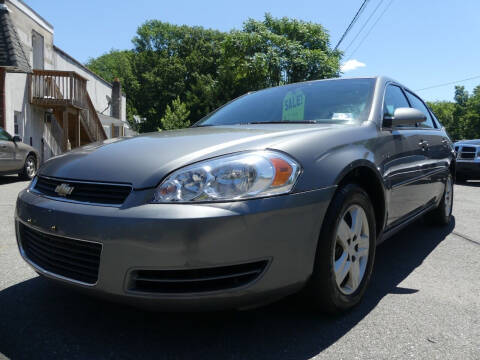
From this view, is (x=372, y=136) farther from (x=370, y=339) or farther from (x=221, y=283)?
(x=221, y=283)

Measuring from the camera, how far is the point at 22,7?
1504cm

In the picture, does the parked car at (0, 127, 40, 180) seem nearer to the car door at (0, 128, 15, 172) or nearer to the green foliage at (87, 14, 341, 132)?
the car door at (0, 128, 15, 172)

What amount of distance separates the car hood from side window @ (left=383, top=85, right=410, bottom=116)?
921 millimetres

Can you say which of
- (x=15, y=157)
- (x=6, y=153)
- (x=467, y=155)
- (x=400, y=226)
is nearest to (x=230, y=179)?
(x=400, y=226)

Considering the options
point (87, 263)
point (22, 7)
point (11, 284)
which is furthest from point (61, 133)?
point (87, 263)

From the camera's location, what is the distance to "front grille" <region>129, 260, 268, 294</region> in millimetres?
1720

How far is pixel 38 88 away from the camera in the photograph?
15.3 meters

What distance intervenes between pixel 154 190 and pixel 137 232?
0.68 feet

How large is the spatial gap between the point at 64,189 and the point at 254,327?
1175 mm

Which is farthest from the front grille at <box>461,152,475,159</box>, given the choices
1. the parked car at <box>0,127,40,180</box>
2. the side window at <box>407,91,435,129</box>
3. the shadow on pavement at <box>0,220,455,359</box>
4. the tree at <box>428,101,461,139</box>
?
the tree at <box>428,101,461,139</box>

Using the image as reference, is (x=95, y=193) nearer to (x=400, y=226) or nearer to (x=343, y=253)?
(x=343, y=253)

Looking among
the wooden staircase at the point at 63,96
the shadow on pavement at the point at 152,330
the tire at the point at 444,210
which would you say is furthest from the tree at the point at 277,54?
the shadow on pavement at the point at 152,330

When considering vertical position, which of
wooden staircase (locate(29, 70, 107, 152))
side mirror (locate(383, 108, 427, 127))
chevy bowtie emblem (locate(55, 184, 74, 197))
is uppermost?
wooden staircase (locate(29, 70, 107, 152))

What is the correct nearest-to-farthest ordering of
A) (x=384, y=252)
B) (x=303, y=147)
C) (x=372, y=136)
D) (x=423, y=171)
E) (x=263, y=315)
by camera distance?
(x=303, y=147), (x=263, y=315), (x=372, y=136), (x=423, y=171), (x=384, y=252)
